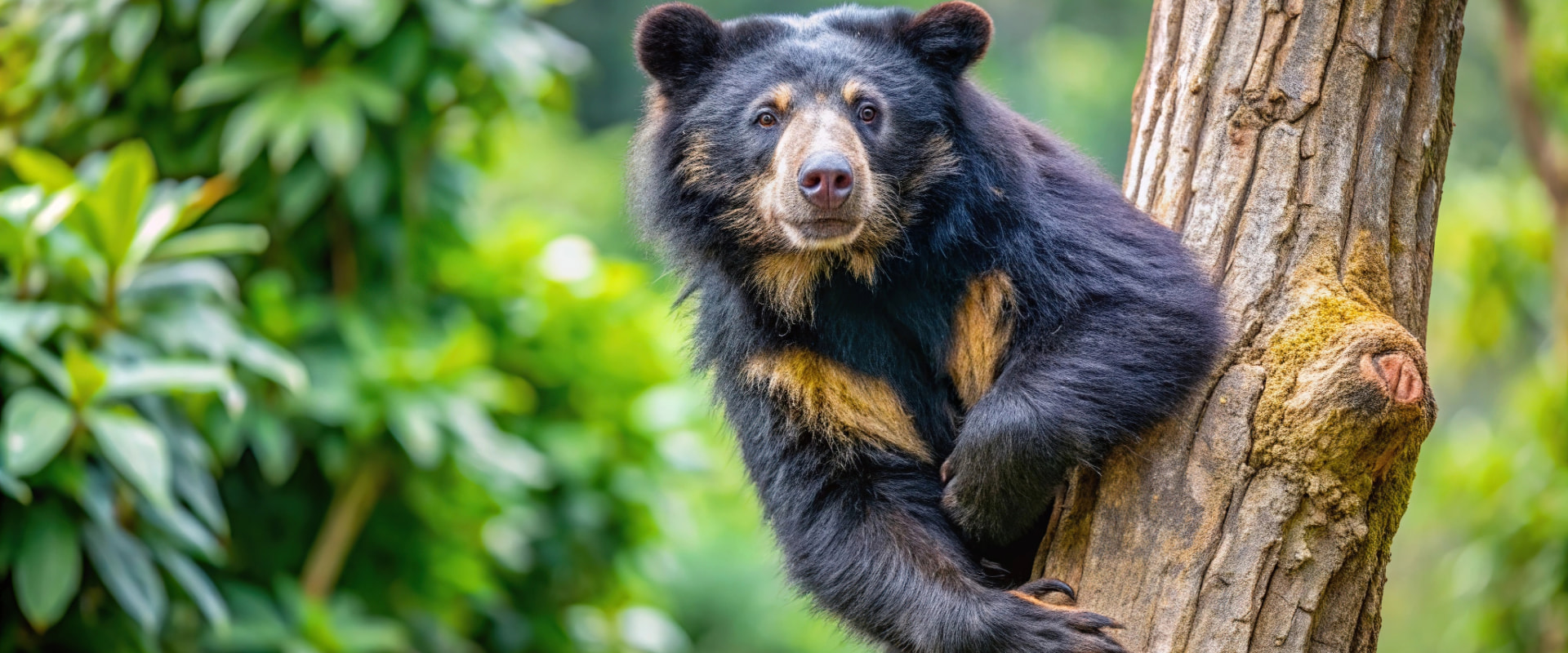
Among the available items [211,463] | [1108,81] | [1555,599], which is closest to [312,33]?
[211,463]

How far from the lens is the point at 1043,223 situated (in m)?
3.05

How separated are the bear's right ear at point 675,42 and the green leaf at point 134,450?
73.0 inches

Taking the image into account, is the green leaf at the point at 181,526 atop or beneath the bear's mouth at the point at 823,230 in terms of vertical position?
beneath

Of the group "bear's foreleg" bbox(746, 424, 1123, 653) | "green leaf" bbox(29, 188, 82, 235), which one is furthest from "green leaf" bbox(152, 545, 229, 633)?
"bear's foreleg" bbox(746, 424, 1123, 653)

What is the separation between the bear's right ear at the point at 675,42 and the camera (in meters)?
3.41

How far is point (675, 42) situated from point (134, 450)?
2.00 metres

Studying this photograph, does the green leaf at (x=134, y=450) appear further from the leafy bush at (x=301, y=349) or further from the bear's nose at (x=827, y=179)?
the bear's nose at (x=827, y=179)

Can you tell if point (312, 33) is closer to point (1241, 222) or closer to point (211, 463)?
point (211, 463)

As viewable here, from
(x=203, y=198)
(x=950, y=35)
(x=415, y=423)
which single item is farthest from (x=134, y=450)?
(x=950, y=35)

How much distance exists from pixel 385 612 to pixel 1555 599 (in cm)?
518

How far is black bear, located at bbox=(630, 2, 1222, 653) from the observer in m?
2.79

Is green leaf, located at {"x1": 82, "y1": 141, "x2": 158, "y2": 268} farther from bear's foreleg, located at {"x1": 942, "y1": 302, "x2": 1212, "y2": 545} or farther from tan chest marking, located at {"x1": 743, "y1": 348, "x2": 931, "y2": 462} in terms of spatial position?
bear's foreleg, located at {"x1": 942, "y1": 302, "x2": 1212, "y2": 545}

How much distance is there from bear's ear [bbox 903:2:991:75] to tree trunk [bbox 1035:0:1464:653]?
1.92 feet

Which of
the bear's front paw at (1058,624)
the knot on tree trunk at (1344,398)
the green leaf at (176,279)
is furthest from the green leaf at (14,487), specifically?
the knot on tree trunk at (1344,398)
